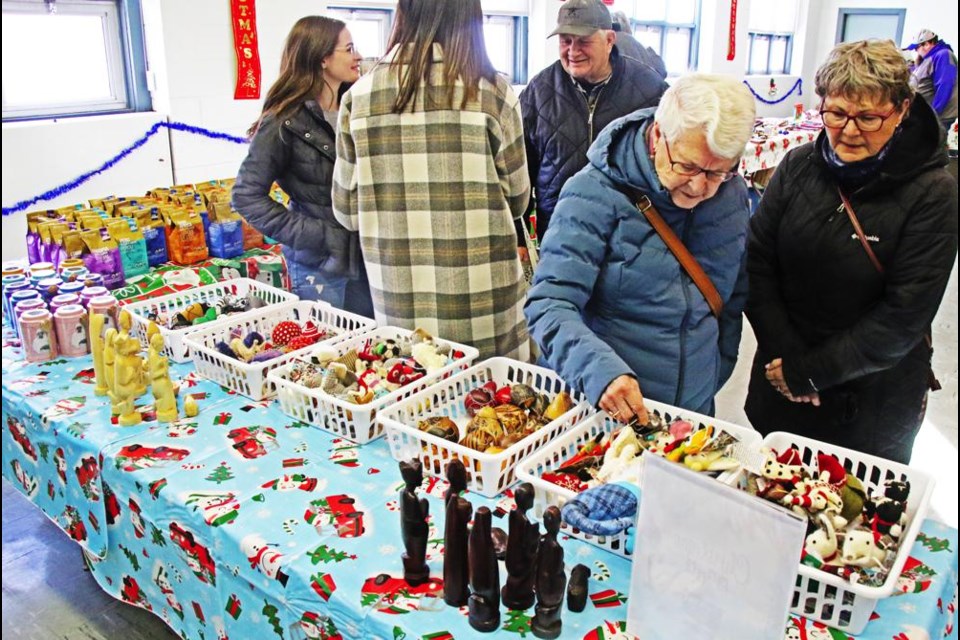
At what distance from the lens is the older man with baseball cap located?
254 centimetres

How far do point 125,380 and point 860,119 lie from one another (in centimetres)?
159

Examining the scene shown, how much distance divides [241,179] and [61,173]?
6.59ft

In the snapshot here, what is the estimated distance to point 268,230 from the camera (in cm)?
222

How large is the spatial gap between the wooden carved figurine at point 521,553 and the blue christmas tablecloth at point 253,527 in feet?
0.08

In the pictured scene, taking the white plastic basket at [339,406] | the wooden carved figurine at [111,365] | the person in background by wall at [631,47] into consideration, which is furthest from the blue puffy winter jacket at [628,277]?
the person in background by wall at [631,47]

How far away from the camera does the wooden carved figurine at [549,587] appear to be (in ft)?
3.42

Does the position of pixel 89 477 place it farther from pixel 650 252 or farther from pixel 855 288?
pixel 855 288

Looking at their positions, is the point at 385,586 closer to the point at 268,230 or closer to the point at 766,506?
the point at 766,506

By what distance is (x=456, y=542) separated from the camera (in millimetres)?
1081

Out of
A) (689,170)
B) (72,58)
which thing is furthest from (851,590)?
(72,58)

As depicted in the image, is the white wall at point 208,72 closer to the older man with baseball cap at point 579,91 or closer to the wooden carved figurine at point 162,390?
the older man with baseball cap at point 579,91

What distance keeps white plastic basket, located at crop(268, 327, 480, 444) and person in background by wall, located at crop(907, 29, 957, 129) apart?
7.54m

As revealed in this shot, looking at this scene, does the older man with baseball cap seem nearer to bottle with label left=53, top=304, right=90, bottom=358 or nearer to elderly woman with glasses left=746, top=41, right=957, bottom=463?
elderly woman with glasses left=746, top=41, right=957, bottom=463

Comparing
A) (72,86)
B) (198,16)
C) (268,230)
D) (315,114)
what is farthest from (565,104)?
(72,86)
